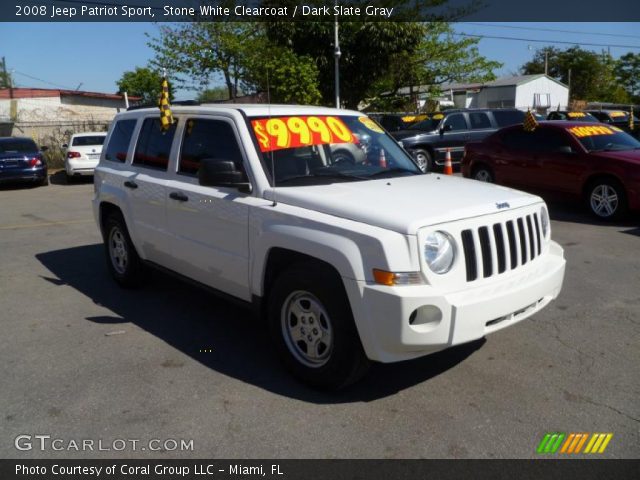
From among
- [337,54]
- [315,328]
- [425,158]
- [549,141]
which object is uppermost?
[337,54]

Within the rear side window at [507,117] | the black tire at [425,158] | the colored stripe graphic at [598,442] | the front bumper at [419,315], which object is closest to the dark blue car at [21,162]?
the black tire at [425,158]

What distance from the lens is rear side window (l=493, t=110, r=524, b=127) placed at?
17.4 meters

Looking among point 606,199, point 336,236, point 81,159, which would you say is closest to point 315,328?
point 336,236

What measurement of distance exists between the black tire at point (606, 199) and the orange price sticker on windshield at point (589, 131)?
3.05 feet

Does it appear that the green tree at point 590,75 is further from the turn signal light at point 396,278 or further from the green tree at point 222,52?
the turn signal light at point 396,278

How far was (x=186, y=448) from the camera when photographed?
326cm

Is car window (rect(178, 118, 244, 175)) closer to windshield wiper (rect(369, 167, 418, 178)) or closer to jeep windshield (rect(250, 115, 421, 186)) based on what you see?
jeep windshield (rect(250, 115, 421, 186))

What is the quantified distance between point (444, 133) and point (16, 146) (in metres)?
12.3

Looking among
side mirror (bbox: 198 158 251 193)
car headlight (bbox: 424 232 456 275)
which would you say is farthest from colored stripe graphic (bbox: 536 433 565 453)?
side mirror (bbox: 198 158 251 193)

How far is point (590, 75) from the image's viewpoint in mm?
70438

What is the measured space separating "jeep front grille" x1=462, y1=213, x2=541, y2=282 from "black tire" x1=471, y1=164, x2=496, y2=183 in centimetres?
738

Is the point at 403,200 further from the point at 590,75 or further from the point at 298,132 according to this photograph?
the point at 590,75

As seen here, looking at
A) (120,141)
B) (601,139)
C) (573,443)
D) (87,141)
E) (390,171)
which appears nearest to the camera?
(573,443)

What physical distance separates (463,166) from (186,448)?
979 cm
